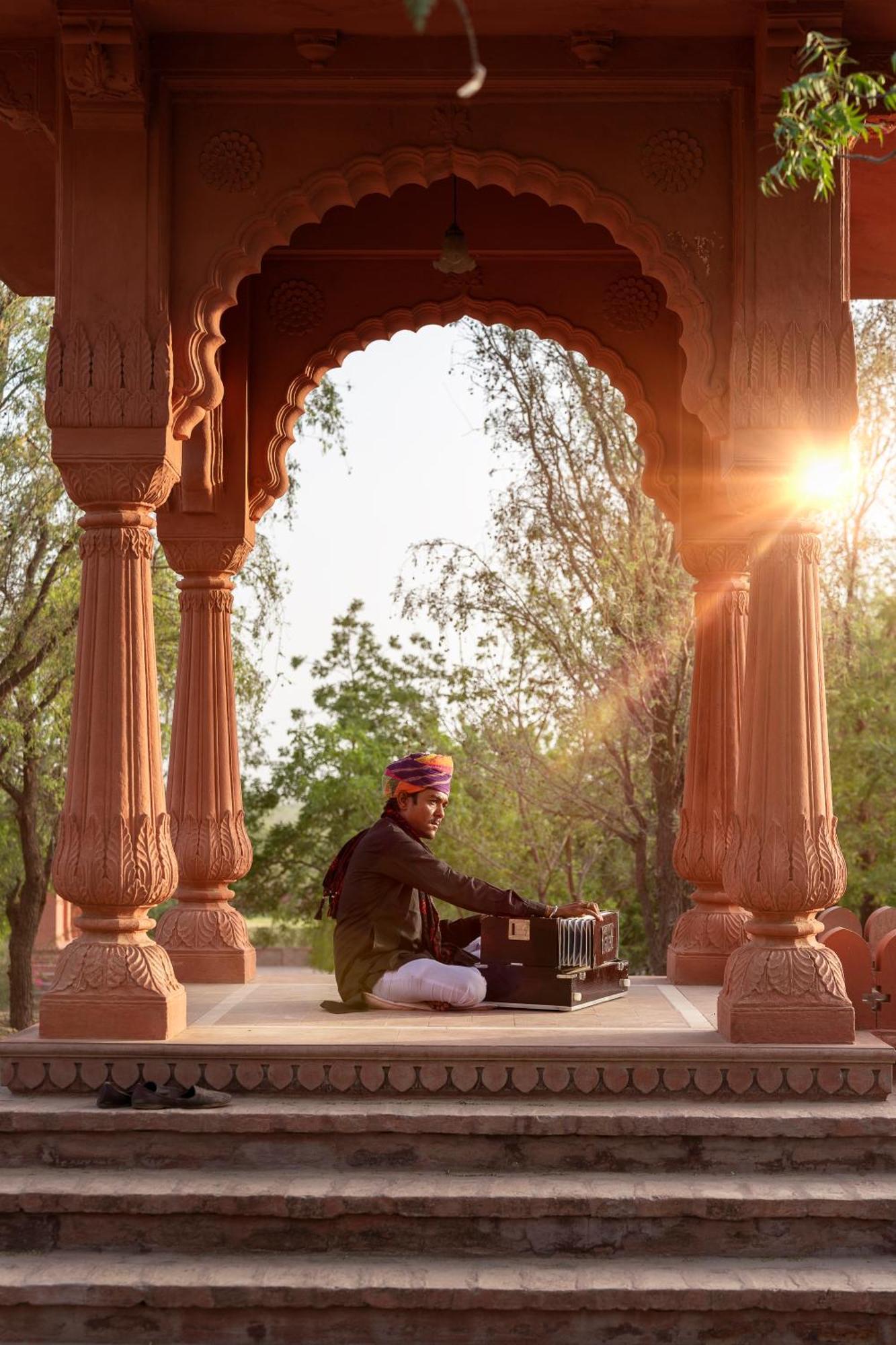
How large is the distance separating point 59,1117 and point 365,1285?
1.35 meters

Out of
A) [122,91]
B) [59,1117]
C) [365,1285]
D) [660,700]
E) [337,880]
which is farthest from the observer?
[660,700]

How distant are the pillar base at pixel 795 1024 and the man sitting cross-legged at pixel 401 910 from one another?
1.18 m

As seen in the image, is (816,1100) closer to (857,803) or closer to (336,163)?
(336,163)

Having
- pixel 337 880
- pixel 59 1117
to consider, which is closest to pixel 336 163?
pixel 337 880

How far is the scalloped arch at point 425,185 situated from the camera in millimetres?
6824

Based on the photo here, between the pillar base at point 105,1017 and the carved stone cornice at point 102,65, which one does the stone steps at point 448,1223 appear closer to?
the pillar base at point 105,1017

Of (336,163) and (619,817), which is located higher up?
(336,163)

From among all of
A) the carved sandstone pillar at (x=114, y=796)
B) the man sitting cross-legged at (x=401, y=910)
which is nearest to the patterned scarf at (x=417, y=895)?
the man sitting cross-legged at (x=401, y=910)

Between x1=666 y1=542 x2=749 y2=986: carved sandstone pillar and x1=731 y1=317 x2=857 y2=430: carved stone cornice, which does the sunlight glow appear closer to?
x1=731 y1=317 x2=857 y2=430: carved stone cornice

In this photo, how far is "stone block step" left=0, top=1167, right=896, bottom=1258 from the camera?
583 cm

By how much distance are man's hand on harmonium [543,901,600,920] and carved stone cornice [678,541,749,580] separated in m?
2.26

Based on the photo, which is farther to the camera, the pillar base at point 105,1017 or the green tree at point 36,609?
the green tree at point 36,609

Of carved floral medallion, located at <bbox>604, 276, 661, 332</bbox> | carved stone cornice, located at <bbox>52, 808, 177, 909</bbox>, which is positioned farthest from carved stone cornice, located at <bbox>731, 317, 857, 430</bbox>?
carved stone cornice, located at <bbox>52, 808, 177, 909</bbox>

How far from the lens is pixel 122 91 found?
6664 millimetres
